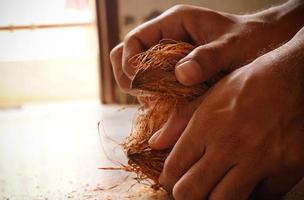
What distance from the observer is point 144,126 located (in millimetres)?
852

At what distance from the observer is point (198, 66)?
2.36ft

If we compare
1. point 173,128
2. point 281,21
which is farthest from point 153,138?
point 281,21

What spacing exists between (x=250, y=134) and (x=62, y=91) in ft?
8.26

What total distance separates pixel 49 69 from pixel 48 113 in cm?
70

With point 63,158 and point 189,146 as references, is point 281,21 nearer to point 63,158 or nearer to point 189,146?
point 189,146

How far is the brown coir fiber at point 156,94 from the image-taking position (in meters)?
0.75

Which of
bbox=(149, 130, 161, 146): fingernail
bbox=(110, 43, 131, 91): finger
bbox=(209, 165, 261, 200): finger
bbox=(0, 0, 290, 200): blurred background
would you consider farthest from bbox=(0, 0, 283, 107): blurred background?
bbox=(209, 165, 261, 200): finger

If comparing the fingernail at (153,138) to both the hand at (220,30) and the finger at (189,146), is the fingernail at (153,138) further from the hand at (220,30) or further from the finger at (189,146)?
the hand at (220,30)

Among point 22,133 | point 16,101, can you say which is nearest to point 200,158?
point 22,133

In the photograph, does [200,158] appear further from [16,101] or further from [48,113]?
[16,101]

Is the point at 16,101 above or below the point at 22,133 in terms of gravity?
below

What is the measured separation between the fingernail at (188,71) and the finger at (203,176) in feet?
0.38

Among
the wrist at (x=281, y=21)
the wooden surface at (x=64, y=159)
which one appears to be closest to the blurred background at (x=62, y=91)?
the wooden surface at (x=64, y=159)

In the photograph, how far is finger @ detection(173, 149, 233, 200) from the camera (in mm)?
681
